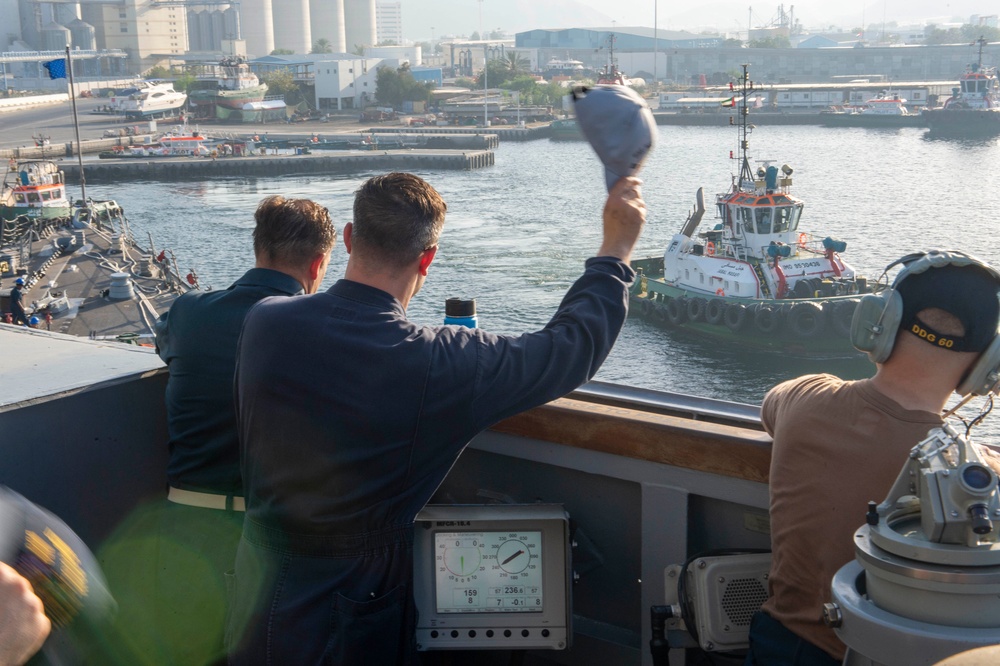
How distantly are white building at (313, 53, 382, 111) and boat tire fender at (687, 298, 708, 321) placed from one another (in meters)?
61.5

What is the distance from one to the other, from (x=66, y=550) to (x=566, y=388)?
29.7 inches

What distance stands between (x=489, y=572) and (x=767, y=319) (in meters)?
21.3

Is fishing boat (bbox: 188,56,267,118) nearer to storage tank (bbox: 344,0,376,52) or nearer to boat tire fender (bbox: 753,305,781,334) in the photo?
boat tire fender (bbox: 753,305,781,334)

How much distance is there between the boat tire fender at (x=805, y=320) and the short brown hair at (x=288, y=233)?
21.3m

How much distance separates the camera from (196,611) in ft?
7.18

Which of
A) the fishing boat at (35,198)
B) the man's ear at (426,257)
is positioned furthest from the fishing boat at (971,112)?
the man's ear at (426,257)

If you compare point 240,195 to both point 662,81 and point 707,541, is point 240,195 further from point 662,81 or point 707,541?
point 662,81

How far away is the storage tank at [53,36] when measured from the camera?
98688 mm

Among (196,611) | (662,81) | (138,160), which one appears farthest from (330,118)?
(196,611)

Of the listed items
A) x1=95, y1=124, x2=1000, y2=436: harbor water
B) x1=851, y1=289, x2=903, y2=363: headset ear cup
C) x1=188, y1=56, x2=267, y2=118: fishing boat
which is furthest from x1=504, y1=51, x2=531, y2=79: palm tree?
x1=851, y1=289, x2=903, y2=363: headset ear cup

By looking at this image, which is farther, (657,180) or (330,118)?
(330,118)

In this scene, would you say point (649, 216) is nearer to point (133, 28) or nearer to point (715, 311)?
point (715, 311)

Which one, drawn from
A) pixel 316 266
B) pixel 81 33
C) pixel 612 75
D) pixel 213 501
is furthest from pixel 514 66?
pixel 213 501

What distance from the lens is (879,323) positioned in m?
1.48
